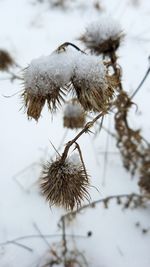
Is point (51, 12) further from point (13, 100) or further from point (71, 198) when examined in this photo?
point (71, 198)

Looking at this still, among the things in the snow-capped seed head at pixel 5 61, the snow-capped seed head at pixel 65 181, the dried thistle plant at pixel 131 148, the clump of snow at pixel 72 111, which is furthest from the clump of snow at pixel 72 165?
the snow-capped seed head at pixel 5 61

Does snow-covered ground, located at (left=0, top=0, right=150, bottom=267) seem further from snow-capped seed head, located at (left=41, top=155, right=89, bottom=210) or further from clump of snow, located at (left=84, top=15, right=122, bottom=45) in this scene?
snow-capped seed head, located at (left=41, top=155, right=89, bottom=210)

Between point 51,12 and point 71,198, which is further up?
point 51,12

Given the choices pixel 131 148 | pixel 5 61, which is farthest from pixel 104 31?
pixel 5 61

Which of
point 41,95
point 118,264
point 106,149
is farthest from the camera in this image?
point 106,149

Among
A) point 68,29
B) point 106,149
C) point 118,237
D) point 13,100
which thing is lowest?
point 118,237

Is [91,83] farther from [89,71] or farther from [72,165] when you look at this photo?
[72,165]

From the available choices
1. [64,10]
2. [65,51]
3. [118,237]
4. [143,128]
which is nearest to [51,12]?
[64,10]

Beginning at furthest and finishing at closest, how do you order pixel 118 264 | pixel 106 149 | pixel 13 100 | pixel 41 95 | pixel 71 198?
pixel 13 100
pixel 106 149
pixel 118 264
pixel 71 198
pixel 41 95
